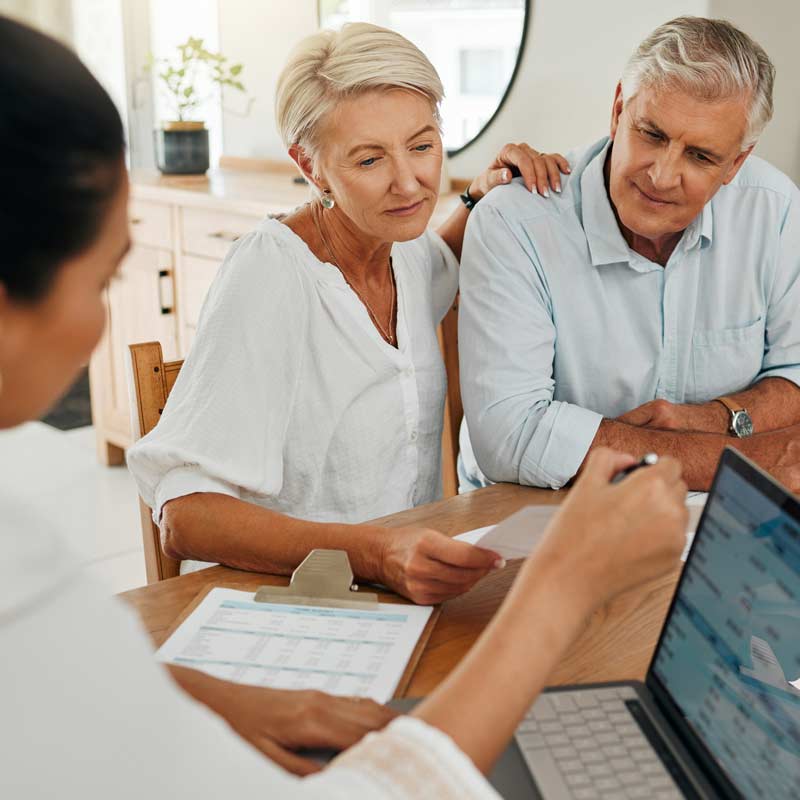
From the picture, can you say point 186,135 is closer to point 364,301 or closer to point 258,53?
point 258,53

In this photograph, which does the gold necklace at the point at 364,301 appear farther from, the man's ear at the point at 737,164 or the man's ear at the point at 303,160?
the man's ear at the point at 737,164

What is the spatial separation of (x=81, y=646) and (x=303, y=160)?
1164 millimetres

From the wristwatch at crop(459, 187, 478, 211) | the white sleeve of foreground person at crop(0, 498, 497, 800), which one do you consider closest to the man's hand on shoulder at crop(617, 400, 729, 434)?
the wristwatch at crop(459, 187, 478, 211)

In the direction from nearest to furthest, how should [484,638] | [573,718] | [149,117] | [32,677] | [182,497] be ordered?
[32,677] < [484,638] < [573,718] < [182,497] < [149,117]

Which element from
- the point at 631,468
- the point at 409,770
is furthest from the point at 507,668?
the point at 631,468

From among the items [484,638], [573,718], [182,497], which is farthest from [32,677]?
[182,497]

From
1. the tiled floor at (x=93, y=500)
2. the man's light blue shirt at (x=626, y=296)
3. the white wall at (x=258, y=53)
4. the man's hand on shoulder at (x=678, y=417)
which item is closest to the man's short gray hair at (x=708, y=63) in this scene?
the man's light blue shirt at (x=626, y=296)

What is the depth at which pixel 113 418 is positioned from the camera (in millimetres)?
3809

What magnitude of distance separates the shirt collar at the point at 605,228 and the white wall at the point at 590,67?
0.75 meters

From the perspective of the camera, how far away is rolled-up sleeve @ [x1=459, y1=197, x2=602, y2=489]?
152 centimetres

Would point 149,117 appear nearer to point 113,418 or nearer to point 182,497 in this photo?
point 113,418

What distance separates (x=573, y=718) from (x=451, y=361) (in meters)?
1.06

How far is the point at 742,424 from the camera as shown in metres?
1.60

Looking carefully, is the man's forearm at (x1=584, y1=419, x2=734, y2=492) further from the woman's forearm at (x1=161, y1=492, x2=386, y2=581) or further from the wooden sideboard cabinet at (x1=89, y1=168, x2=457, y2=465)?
the wooden sideboard cabinet at (x1=89, y1=168, x2=457, y2=465)
